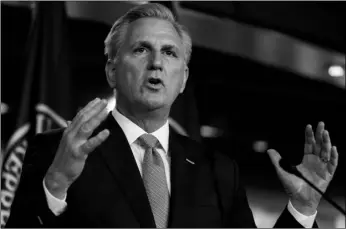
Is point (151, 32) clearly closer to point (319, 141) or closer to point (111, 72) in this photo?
point (111, 72)

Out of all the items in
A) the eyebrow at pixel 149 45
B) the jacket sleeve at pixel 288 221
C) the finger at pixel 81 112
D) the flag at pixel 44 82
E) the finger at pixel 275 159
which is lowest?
the flag at pixel 44 82

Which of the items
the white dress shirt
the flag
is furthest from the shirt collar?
the flag

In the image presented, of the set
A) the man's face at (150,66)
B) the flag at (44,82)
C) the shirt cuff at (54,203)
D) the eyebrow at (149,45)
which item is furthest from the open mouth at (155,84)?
the flag at (44,82)

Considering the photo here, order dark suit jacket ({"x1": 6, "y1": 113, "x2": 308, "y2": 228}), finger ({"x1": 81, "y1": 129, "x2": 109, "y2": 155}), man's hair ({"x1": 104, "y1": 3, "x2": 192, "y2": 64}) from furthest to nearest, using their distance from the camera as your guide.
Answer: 1. man's hair ({"x1": 104, "y1": 3, "x2": 192, "y2": 64})
2. dark suit jacket ({"x1": 6, "y1": 113, "x2": 308, "y2": 228})
3. finger ({"x1": 81, "y1": 129, "x2": 109, "y2": 155})

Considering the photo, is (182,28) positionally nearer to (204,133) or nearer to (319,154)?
(319,154)

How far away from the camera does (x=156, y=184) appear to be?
1363mm

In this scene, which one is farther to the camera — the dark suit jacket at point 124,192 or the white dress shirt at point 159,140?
the white dress shirt at point 159,140

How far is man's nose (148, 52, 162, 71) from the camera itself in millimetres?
1420

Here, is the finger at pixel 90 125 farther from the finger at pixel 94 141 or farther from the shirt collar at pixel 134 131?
the shirt collar at pixel 134 131

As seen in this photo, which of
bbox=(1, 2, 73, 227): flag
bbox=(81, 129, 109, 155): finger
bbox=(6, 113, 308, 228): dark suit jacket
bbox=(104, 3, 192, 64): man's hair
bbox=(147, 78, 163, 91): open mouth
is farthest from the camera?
bbox=(1, 2, 73, 227): flag

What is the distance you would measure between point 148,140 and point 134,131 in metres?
0.05

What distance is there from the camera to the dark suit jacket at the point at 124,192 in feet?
4.06

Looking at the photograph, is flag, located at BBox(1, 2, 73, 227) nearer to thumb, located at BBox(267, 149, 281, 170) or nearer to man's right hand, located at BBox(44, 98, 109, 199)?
thumb, located at BBox(267, 149, 281, 170)

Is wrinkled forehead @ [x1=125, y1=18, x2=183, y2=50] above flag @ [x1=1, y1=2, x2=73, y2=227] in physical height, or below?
above
